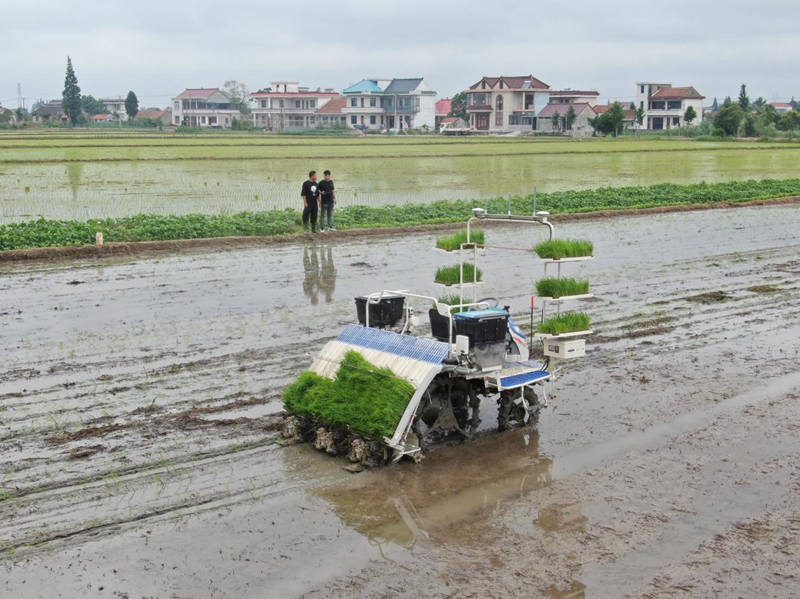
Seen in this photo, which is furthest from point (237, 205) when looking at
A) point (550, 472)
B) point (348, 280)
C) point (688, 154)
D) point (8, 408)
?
point (688, 154)

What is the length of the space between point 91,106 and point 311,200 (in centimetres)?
16393

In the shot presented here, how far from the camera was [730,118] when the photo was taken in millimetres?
89188

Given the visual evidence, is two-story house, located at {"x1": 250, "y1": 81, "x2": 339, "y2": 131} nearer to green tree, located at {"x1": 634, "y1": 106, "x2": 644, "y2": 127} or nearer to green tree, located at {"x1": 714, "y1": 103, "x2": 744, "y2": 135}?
green tree, located at {"x1": 634, "y1": 106, "x2": 644, "y2": 127}

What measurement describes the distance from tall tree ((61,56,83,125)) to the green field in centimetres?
5530

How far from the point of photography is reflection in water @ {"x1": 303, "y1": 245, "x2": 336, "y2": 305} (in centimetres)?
1717

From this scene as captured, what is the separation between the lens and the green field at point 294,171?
31.7 m

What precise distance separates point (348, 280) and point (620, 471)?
9.96 m

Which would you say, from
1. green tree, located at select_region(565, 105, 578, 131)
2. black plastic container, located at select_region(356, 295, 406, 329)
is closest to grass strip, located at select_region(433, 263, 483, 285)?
black plastic container, located at select_region(356, 295, 406, 329)

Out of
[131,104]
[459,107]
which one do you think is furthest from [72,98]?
[459,107]

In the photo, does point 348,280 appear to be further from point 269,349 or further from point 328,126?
point 328,126

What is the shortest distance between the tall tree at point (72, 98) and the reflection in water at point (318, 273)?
106480 mm

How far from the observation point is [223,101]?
140375mm

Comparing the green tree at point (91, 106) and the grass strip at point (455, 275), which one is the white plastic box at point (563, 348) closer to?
the grass strip at point (455, 275)

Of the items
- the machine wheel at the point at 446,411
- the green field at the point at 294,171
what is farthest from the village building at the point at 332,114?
the machine wheel at the point at 446,411
